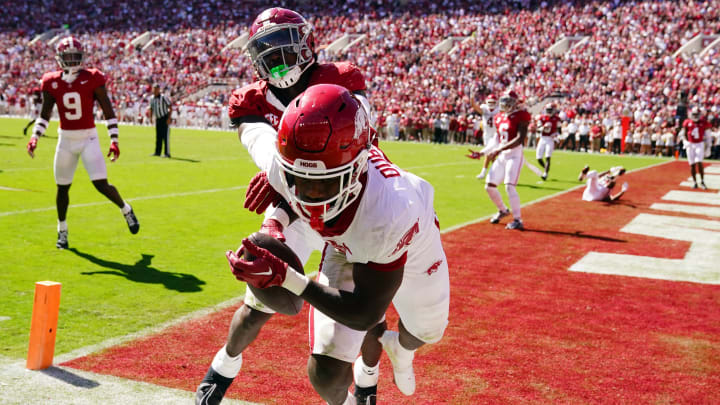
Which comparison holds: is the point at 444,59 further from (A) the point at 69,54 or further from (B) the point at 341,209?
(B) the point at 341,209

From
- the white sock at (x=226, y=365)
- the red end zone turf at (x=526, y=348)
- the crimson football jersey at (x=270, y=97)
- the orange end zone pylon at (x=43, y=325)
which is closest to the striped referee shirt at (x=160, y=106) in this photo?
the red end zone turf at (x=526, y=348)

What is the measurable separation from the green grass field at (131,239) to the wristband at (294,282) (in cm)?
228

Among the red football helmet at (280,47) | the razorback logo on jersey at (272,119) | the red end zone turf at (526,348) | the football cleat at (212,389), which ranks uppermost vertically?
the red football helmet at (280,47)

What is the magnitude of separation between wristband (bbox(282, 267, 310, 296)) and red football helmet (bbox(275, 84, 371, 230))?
0.23m

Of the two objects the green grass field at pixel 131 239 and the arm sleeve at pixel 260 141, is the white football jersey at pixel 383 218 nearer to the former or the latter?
the arm sleeve at pixel 260 141

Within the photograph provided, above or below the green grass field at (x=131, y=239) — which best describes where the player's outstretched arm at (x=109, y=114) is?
above

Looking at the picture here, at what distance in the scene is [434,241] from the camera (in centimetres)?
314

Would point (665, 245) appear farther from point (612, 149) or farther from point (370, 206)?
point (612, 149)

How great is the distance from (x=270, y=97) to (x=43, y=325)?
173 cm

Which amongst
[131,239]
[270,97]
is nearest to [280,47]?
[270,97]

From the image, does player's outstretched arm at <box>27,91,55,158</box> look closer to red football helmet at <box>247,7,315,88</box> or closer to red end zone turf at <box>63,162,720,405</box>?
red end zone turf at <box>63,162,720,405</box>

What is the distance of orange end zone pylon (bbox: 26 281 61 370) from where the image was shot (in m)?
3.62

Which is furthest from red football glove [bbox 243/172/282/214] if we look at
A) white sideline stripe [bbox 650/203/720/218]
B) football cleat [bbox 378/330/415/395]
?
white sideline stripe [bbox 650/203/720/218]

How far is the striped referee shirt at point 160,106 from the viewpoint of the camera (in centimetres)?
1733
